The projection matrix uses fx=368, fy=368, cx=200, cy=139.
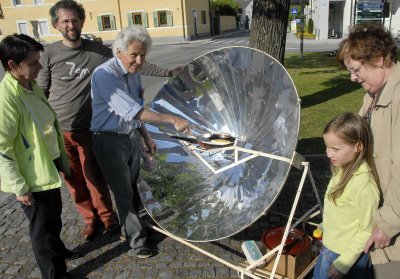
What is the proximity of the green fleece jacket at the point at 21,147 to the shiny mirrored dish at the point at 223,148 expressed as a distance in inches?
43.1

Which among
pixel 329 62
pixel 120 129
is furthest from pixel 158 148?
pixel 329 62

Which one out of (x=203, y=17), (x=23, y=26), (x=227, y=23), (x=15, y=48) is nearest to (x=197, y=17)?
(x=203, y=17)

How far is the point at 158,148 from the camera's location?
386 centimetres

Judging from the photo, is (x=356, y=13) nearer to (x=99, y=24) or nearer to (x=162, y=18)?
(x=162, y=18)

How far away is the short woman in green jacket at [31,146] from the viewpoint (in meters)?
2.74

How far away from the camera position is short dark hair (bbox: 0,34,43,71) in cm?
272

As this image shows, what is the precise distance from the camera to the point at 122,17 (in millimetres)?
37250

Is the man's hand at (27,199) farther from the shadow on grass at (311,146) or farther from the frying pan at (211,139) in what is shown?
the shadow on grass at (311,146)

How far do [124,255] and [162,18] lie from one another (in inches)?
1399

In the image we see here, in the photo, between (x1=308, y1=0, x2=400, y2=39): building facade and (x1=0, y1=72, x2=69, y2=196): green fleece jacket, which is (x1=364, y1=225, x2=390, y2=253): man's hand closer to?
(x1=0, y1=72, x2=69, y2=196): green fleece jacket

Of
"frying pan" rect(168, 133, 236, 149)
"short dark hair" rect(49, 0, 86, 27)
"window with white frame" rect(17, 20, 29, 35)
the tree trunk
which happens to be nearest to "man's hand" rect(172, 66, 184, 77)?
"frying pan" rect(168, 133, 236, 149)

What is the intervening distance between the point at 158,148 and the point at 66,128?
97 cm

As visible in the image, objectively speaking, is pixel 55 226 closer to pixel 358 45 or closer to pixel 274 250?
pixel 274 250

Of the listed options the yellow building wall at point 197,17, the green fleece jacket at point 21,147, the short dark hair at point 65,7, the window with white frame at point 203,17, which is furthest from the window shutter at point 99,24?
the green fleece jacket at point 21,147
